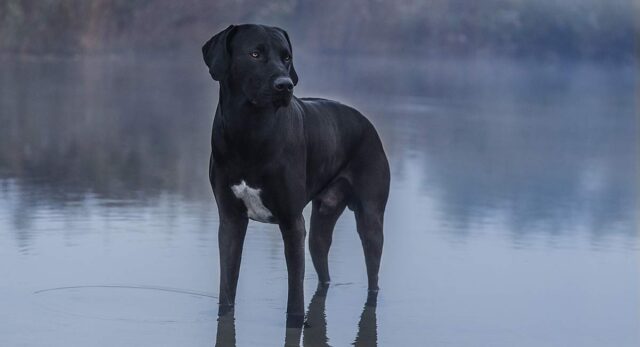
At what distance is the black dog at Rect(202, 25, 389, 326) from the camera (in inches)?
309

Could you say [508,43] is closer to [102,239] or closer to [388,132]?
Result: [388,132]

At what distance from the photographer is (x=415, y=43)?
54000 millimetres

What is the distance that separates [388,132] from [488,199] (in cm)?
753

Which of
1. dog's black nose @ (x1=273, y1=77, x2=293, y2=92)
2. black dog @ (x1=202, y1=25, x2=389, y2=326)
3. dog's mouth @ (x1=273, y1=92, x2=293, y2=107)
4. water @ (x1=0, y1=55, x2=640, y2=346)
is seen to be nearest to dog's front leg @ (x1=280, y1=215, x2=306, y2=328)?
black dog @ (x1=202, y1=25, x2=389, y2=326)

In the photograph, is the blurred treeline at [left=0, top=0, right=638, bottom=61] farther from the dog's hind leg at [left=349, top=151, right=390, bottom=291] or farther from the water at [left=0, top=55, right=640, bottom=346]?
the dog's hind leg at [left=349, top=151, right=390, bottom=291]

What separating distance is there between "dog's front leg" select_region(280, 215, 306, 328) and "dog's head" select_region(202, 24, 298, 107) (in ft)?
2.49

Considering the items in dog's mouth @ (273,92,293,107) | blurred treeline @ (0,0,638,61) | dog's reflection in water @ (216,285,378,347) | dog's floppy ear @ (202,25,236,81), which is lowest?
dog's reflection in water @ (216,285,378,347)

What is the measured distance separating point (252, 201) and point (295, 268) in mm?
440

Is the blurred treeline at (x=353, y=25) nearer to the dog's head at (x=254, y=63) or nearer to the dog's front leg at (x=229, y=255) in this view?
the dog's front leg at (x=229, y=255)

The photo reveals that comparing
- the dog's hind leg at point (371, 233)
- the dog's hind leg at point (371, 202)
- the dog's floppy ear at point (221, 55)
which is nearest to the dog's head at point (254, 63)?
the dog's floppy ear at point (221, 55)

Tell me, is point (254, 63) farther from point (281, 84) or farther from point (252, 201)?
point (252, 201)

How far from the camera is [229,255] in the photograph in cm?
847

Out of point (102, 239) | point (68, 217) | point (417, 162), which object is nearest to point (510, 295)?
A: point (102, 239)

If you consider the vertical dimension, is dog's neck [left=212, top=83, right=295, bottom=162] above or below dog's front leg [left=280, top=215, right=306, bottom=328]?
above
